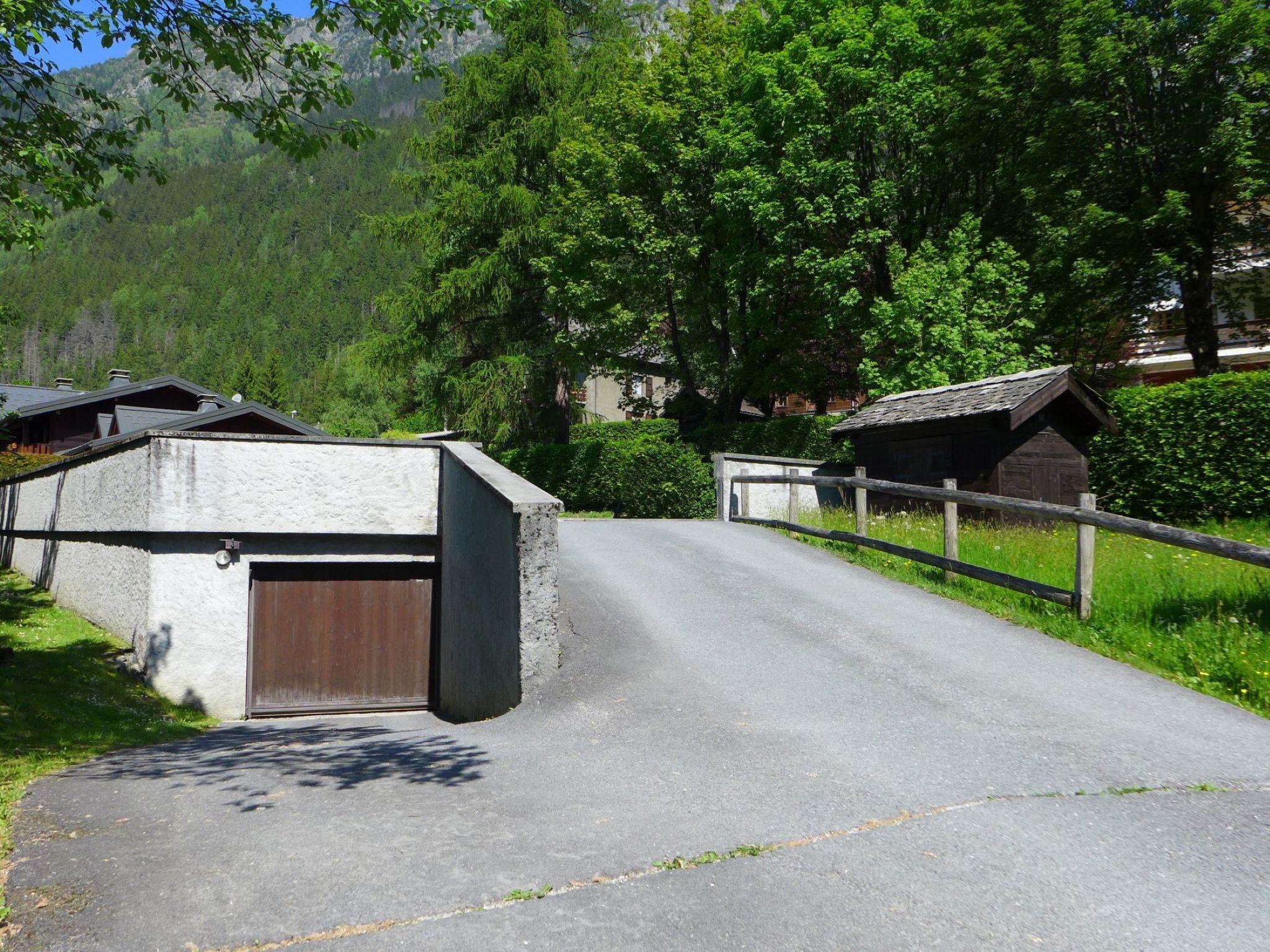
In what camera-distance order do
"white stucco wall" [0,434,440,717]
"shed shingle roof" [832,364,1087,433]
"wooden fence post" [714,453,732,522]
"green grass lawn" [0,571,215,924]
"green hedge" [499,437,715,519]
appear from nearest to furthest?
"green grass lawn" [0,571,215,924], "white stucco wall" [0,434,440,717], "shed shingle roof" [832,364,1087,433], "wooden fence post" [714,453,732,522], "green hedge" [499,437,715,519]

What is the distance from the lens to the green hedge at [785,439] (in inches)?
931

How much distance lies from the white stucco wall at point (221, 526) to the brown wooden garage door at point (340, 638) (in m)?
0.35

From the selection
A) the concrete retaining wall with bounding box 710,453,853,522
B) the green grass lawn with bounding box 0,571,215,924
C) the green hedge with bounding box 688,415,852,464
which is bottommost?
the green grass lawn with bounding box 0,571,215,924

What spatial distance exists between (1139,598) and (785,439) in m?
15.7

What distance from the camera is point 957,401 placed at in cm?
1708

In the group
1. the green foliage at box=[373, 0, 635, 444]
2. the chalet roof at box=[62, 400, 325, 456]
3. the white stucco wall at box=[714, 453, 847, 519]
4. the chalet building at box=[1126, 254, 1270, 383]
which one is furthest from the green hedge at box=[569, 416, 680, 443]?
the chalet building at box=[1126, 254, 1270, 383]

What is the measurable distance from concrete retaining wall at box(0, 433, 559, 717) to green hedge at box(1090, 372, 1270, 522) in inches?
570

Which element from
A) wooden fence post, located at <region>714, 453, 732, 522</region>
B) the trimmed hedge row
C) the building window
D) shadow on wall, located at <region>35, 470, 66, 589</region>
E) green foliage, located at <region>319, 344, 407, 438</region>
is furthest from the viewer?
green foliage, located at <region>319, 344, 407, 438</region>

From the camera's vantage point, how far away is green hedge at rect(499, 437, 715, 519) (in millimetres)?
21641

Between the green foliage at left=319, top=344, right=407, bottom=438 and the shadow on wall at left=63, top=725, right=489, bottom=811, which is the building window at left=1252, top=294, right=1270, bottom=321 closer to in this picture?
the shadow on wall at left=63, top=725, right=489, bottom=811

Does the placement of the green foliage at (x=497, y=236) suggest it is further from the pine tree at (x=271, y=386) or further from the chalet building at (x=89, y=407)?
the pine tree at (x=271, y=386)

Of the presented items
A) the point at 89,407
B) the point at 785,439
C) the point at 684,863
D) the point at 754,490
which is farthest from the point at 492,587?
the point at 89,407

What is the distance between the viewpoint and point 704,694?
7598mm

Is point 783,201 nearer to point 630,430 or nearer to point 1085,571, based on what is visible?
point 630,430
